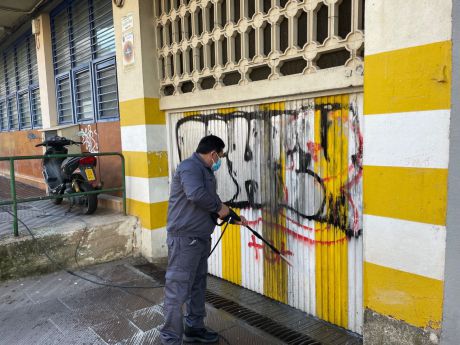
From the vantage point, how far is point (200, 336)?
130 inches

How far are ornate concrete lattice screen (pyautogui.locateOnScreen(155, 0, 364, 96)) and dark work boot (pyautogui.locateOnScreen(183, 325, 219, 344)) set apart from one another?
2.33 meters

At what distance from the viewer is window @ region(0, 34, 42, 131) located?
9.30 meters

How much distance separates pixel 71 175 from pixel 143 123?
1601mm

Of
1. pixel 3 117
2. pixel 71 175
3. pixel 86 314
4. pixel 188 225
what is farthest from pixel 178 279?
pixel 3 117

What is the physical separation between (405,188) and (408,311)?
2.67 ft

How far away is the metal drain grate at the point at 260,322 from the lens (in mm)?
3308

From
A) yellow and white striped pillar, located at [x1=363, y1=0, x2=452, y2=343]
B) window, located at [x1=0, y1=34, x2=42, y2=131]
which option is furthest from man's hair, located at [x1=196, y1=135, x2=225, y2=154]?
window, located at [x1=0, y1=34, x2=42, y2=131]

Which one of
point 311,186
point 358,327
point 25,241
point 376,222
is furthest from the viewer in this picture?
point 25,241

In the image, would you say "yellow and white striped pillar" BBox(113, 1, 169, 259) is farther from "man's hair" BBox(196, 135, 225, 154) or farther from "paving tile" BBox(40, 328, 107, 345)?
"man's hair" BBox(196, 135, 225, 154)

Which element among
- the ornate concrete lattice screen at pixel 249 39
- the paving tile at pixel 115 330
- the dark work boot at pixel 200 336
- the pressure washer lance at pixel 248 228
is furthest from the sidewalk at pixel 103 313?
the ornate concrete lattice screen at pixel 249 39

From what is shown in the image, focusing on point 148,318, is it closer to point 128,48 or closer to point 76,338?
point 76,338

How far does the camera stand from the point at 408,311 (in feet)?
8.39

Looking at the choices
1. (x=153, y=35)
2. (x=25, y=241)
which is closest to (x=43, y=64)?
(x=153, y=35)

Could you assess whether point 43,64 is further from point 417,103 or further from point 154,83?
point 417,103
